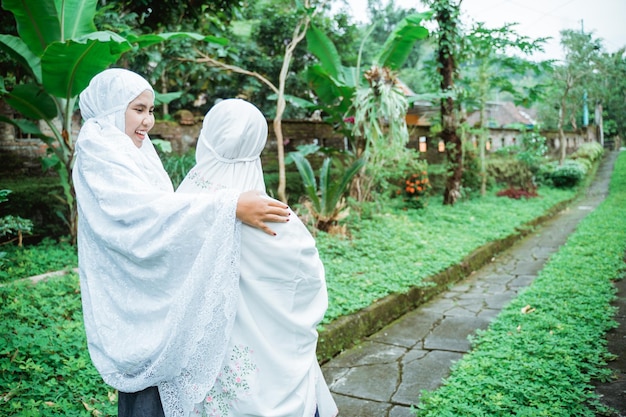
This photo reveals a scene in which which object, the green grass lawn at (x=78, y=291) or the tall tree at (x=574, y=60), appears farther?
the tall tree at (x=574, y=60)

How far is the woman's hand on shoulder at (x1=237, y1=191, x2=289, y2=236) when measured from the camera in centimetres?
163

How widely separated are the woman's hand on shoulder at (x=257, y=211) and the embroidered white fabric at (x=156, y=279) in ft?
0.10

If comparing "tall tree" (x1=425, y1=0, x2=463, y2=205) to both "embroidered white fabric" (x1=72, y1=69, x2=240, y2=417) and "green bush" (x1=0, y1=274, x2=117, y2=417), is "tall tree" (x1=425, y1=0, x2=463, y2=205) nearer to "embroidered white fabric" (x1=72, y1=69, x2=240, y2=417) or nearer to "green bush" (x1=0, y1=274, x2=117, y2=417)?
"green bush" (x1=0, y1=274, x2=117, y2=417)

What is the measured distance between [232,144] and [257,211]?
10.2 inches

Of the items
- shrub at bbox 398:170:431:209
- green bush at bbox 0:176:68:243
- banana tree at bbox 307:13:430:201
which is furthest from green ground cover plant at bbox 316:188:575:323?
green bush at bbox 0:176:68:243

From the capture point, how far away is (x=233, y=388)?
1.66m

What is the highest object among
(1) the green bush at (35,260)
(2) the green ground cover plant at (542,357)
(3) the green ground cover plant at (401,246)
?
(1) the green bush at (35,260)

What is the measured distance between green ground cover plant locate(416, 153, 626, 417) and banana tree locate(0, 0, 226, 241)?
365 centimetres

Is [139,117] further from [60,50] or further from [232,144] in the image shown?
[60,50]

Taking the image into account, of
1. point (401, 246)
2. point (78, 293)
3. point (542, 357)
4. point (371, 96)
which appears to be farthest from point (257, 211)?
point (371, 96)

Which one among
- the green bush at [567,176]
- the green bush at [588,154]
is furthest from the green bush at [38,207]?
the green bush at [588,154]

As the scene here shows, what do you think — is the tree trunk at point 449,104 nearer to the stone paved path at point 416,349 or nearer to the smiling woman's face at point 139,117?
the stone paved path at point 416,349

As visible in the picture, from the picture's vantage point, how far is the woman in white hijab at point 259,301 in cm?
167

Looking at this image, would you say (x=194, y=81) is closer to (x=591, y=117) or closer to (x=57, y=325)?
(x=57, y=325)
